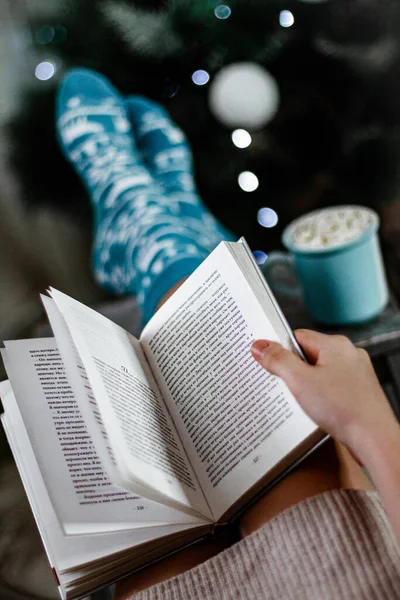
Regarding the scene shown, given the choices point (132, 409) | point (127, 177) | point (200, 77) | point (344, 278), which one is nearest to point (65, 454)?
point (132, 409)

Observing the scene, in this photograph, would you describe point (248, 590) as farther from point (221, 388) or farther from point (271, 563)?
point (221, 388)

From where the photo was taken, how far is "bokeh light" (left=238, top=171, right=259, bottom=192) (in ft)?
4.06

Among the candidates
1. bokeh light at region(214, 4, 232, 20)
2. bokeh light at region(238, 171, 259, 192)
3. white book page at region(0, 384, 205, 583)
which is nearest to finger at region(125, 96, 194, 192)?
bokeh light at region(238, 171, 259, 192)

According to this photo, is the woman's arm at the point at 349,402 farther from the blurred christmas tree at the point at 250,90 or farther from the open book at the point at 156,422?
the blurred christmas tree at the point at 250,90

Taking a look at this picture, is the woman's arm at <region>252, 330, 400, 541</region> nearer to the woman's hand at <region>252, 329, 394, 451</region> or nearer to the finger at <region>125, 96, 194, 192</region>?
the woman's hand at <region>252, 329, 394, 451</region>

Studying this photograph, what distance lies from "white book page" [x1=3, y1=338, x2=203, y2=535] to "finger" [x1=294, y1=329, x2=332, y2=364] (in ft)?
0.64

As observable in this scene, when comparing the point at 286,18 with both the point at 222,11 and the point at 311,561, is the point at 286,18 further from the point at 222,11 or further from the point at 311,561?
the point at 311,561

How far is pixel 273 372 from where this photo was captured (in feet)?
1.77

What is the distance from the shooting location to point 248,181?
4.08 feet

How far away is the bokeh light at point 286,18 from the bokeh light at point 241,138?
0.74ft

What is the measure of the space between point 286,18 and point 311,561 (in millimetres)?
1060

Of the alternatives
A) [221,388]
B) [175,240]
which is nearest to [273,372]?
[221,388]

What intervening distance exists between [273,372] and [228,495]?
0.14 metres

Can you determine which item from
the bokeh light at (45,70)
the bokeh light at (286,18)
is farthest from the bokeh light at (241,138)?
the bokeh light at (45,70)
